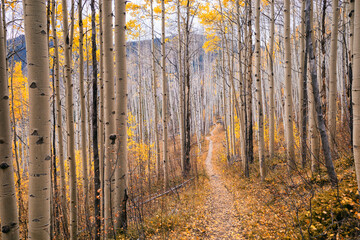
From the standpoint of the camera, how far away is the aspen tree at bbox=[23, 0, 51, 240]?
5.75 feet

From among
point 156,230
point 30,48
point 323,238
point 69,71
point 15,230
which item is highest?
point 69,71

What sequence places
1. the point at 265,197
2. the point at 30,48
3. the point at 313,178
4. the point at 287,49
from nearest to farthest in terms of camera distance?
the point at 30,48
the point at 313,178
the point at 265,197
the point at 287,49

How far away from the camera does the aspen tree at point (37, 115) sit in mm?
1752

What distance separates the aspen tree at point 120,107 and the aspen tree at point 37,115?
157 centimetres

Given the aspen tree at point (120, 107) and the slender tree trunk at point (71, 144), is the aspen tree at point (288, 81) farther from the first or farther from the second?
the slender tree trunk at point (71, 144)

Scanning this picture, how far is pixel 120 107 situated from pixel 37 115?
5.45ft

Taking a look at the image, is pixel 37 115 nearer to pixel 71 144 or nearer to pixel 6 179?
pixel 6 179

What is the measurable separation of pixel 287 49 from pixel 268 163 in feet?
14.7

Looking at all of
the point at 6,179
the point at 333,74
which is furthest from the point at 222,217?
the point at 333,74

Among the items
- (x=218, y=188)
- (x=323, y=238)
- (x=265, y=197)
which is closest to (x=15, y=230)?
(x=323, y=238)

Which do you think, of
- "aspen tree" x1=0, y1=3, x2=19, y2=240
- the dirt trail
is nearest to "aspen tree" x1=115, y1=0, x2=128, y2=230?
"aspen tree" x1=0, y1=3, x2=19, y2=240

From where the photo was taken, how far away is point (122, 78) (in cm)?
339

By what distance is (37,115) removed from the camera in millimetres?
1777

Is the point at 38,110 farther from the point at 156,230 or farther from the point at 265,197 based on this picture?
the point at 265,197
